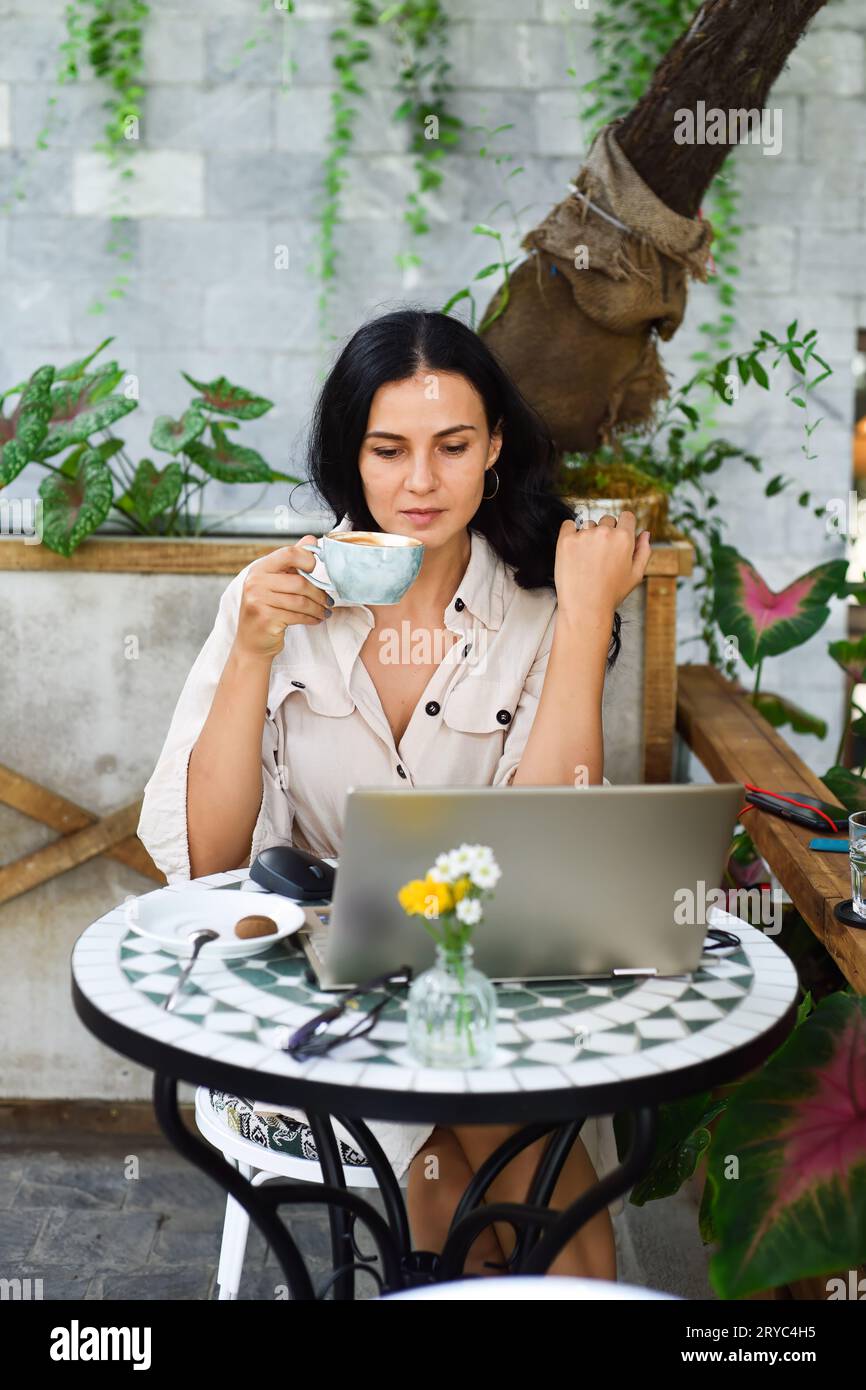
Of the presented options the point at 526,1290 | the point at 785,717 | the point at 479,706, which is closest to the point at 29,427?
the point at 479,706

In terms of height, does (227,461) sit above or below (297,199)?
below

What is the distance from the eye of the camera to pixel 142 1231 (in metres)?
2.22

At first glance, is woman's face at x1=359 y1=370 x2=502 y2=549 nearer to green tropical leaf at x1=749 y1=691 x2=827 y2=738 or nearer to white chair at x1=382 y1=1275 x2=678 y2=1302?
white chair at x1=382 y1=1275 x2=678 y2=1302

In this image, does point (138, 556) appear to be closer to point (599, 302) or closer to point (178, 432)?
point (178, 432)

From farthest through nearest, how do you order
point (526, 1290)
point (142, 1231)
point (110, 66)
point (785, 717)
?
point (110, 66) < point (785, 717) < point (142, 1231) < point (526, 1290)

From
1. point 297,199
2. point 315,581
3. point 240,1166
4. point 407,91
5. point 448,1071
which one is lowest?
point 240,1166

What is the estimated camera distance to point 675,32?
3.57 meters

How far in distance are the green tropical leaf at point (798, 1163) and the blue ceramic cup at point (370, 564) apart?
25.3 inches

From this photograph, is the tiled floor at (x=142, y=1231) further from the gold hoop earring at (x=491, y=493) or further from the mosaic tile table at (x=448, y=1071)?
the gold hoop earring at (x=491, y=493)

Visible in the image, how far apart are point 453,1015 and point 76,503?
61.5 inches

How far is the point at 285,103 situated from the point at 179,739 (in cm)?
251

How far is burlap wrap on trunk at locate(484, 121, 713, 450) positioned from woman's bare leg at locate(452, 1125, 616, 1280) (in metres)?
1.47

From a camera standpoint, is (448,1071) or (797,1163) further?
(797,1163)
